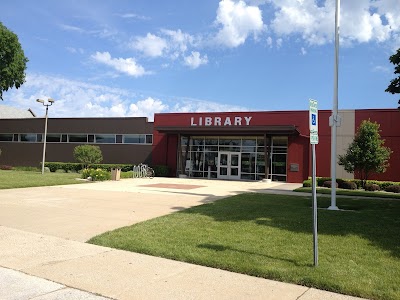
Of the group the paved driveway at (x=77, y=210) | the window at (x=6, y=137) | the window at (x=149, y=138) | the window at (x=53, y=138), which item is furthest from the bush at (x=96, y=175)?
the window at (x=6, y=137)

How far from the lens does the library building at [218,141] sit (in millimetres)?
27656

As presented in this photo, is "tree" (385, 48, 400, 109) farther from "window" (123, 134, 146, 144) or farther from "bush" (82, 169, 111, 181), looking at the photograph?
"window" (123, 134, 146, 144)

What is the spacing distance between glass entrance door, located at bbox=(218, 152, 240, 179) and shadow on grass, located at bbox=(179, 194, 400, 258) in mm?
16788

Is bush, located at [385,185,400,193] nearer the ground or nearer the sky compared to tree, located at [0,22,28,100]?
nearer the ground

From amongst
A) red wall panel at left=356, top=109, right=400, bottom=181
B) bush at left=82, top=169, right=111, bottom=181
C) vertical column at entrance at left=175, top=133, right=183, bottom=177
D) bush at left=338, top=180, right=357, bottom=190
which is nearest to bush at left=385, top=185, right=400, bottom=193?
bush at left=338, top=180, right=357, bottom=190

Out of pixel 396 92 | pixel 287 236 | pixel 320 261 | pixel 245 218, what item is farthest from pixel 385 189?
pixel 320 261

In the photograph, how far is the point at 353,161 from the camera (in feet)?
77.4

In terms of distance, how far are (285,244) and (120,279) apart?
3.34 m

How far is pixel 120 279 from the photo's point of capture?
213 inches

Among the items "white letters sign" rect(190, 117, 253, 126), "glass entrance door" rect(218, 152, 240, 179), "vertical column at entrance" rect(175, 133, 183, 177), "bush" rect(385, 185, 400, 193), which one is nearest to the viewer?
"bush" rect(385, 185, 400, 193)

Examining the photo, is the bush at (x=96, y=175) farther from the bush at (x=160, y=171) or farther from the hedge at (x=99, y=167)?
the hedge at (x=99, y=167)

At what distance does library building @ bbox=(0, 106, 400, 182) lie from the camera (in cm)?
2766

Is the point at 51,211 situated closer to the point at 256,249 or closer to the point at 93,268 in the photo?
the point at 93,268

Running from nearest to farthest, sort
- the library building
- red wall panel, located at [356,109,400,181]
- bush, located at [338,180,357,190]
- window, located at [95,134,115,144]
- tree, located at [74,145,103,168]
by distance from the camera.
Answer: bush, located at [338,180,357,190]
red wall panel, located at [356,109,400,181]
the library building
tree, located at [74,145,103,168]
window, located at [95,134,115,144]
